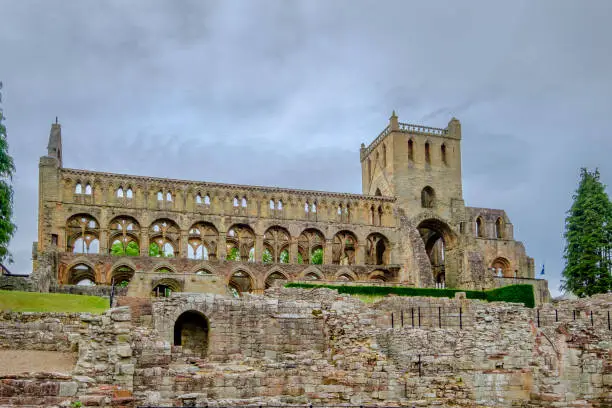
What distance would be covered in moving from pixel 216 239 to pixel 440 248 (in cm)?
2173

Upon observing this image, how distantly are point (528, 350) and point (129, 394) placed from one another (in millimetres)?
13398

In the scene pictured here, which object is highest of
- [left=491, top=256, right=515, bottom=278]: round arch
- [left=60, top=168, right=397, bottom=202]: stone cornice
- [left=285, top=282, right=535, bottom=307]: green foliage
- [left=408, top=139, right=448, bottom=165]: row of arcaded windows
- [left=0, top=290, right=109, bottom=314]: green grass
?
[left=408, top=139, right=448, bottom=165]: row of arcaded windows

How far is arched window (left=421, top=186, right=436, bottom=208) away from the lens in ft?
205

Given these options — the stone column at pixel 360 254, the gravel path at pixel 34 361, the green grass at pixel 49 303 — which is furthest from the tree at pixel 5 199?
the stone column at pixel 360 254

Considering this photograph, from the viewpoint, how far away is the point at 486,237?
66.6 m

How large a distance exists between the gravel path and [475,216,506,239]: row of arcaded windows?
52229mm

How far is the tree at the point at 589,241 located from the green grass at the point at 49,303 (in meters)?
32.6

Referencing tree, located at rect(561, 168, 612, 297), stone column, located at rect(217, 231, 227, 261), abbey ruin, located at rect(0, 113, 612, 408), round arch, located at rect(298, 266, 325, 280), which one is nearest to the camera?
abbey ruin, located at rect(0, 113, 612, 408)

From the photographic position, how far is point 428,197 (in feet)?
208

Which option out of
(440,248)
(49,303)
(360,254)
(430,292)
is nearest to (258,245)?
(360,254)

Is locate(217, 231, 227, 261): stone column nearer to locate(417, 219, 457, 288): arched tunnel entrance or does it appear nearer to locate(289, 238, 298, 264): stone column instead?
locate(289, 238, 298, 264): stone column

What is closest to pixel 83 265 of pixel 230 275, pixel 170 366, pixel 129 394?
pixel 230 275

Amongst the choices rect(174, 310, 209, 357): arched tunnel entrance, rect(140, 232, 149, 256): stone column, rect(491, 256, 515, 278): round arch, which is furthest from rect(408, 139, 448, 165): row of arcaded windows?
rect(174, 310, 209, 357): arched tunnel entrance

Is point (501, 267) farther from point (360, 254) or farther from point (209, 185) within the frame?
point (209, 185)
